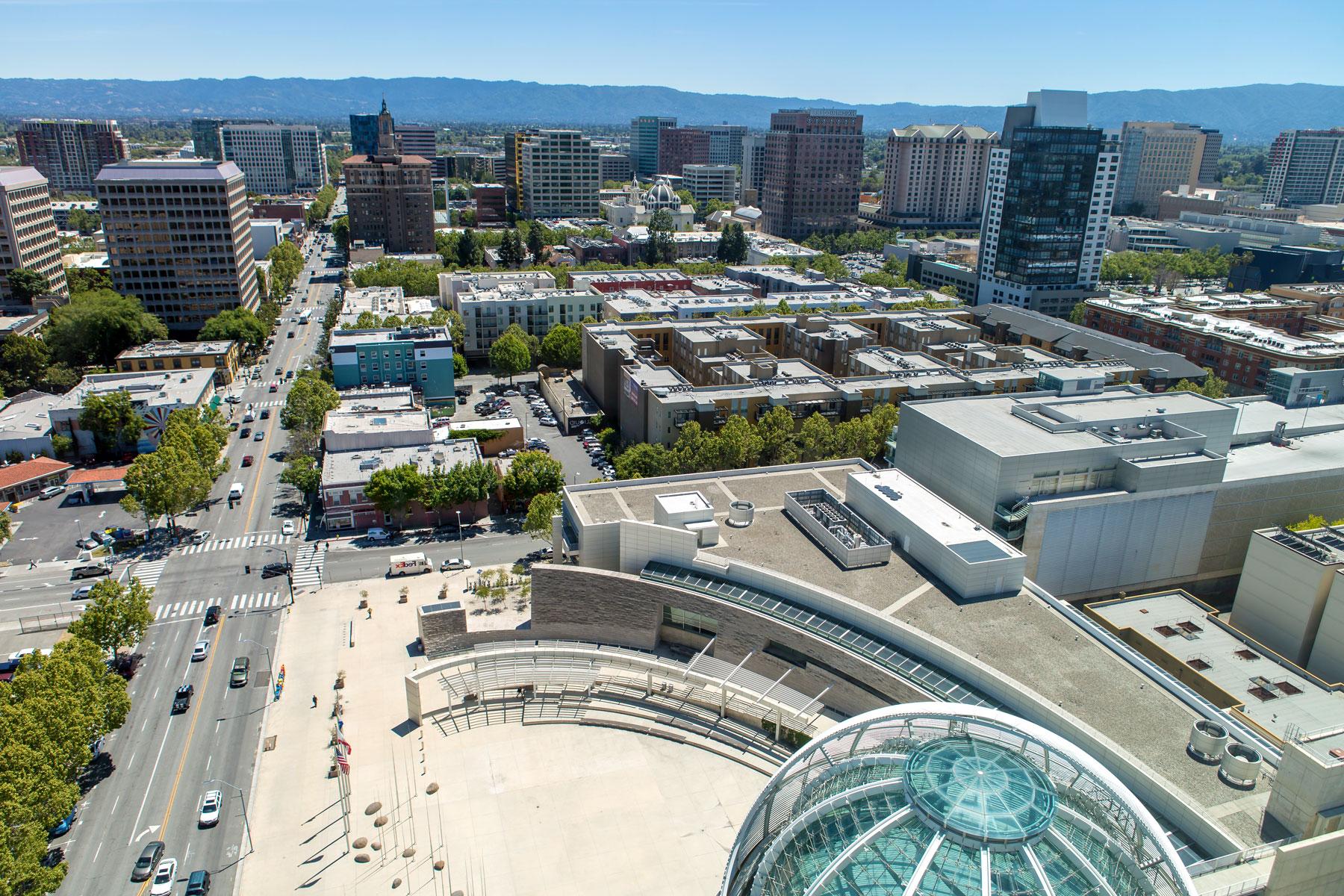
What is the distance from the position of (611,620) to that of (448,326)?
85011mm

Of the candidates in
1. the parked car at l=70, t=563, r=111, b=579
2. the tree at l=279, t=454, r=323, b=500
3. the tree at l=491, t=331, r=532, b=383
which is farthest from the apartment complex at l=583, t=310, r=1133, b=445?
the parked car at l=70, t=563, r=111, b=579

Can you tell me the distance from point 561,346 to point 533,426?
74.5 feet

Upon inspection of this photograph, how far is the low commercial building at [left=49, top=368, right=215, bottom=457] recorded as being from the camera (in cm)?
9575

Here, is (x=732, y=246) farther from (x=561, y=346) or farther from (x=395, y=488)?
(x=395, y=488)

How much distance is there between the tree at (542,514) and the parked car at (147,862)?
3664cm

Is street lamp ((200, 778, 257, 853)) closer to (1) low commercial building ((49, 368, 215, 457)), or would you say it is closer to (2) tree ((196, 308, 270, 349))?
(1) low commercial building ((49, 368, 215, 457))

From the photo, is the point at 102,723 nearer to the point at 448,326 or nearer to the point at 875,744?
the point at 875,744

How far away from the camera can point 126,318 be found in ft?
409

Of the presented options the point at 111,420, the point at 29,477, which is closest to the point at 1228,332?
the point at 111,420

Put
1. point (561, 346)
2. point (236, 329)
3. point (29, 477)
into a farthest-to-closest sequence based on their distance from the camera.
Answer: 1. point (236, 329)
2. point (561, 346)
3. point (29, 477)

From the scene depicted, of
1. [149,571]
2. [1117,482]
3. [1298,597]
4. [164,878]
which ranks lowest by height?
[149,571]

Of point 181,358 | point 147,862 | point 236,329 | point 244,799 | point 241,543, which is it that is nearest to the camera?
point 147,862

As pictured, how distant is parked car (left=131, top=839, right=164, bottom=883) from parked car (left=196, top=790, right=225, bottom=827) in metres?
2.10

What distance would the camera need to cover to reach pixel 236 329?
431ft
